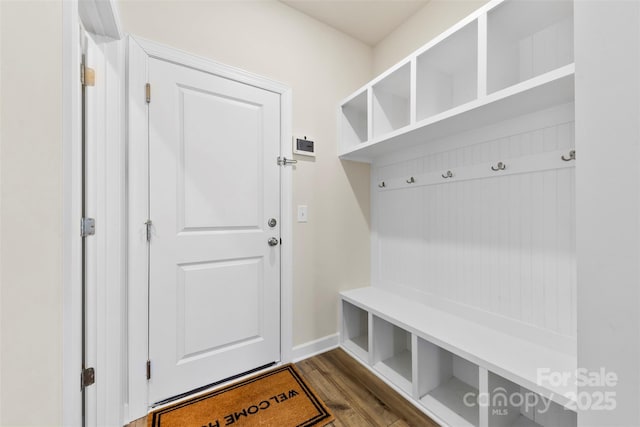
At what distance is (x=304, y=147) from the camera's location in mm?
1949

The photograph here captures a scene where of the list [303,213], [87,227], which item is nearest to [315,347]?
[303,213]

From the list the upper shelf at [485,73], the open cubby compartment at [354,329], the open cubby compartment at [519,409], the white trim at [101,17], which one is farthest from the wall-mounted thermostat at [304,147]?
the open cubby compartment at [519,409]

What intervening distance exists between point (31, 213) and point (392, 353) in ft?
6.80

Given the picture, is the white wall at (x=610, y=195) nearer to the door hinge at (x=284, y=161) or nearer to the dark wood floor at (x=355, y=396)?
the dark wood floor at (x=355, y=396)

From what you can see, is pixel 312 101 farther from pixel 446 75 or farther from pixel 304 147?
pixel 446 75

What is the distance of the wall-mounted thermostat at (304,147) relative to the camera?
6.27 feet

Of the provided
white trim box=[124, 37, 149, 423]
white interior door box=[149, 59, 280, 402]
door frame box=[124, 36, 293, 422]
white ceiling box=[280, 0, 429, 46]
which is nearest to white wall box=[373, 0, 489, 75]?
white ceiling box=[280, 0, 429, 46]

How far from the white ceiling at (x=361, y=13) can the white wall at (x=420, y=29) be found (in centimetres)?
6

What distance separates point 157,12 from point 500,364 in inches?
98.3

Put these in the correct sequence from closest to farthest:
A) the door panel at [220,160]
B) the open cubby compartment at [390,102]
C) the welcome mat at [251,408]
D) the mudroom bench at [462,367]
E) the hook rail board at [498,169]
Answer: the mudroom bench at [462,367] → the hook rail board at [498,169] → the welcome mat at [251,408] → the door panel at [220,160] → the open cubby compartment at [390,102]

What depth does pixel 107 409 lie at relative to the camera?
1240 millimetres

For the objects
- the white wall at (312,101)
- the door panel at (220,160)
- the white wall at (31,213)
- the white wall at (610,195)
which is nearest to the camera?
the white wall at (610,195)

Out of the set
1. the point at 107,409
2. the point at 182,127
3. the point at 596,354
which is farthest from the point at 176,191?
the point at 596,354

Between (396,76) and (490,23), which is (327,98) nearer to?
(396,76)
